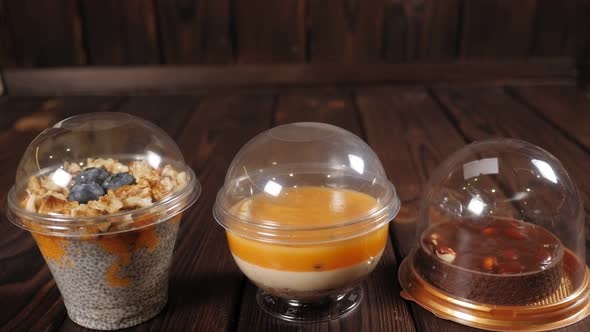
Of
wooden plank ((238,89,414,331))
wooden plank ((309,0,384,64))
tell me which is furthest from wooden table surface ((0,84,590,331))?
wooden plank ((309,0,384,64))

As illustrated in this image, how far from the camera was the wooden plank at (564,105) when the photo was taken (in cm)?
159

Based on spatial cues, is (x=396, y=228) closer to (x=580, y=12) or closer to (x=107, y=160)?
(x=107, y=160)

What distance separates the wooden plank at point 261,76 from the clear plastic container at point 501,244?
1.17 m

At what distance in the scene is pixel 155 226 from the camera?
2.54 feet

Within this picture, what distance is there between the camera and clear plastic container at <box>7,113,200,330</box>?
0.75 m

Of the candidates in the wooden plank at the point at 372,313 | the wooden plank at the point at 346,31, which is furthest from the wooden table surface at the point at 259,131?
the wooden plank at the point at 346,31

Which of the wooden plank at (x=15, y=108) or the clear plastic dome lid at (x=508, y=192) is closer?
the clear plastic dome lid at (x=508, y=192)

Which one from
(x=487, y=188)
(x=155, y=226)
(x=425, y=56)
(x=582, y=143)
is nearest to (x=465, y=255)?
(x=487, y=188)

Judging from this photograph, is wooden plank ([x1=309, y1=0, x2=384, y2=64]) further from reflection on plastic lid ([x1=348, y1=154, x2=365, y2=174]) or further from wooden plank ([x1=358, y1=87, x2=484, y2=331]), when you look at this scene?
reflection on plastic lid ([x1=348, y1=154, x2=365, y2=174])

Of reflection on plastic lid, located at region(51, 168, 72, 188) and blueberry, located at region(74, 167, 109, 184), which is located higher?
blueberry, located at region(74, 167, 109, 184)

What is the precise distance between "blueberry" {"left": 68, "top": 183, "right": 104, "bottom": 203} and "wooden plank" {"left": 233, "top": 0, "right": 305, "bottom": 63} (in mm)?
1359

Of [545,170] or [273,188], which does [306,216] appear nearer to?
[273,188]

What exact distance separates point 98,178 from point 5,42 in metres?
1.49

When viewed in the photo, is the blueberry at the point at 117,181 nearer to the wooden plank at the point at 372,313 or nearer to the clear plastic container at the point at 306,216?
the clear plastic container at the point at 306,216
